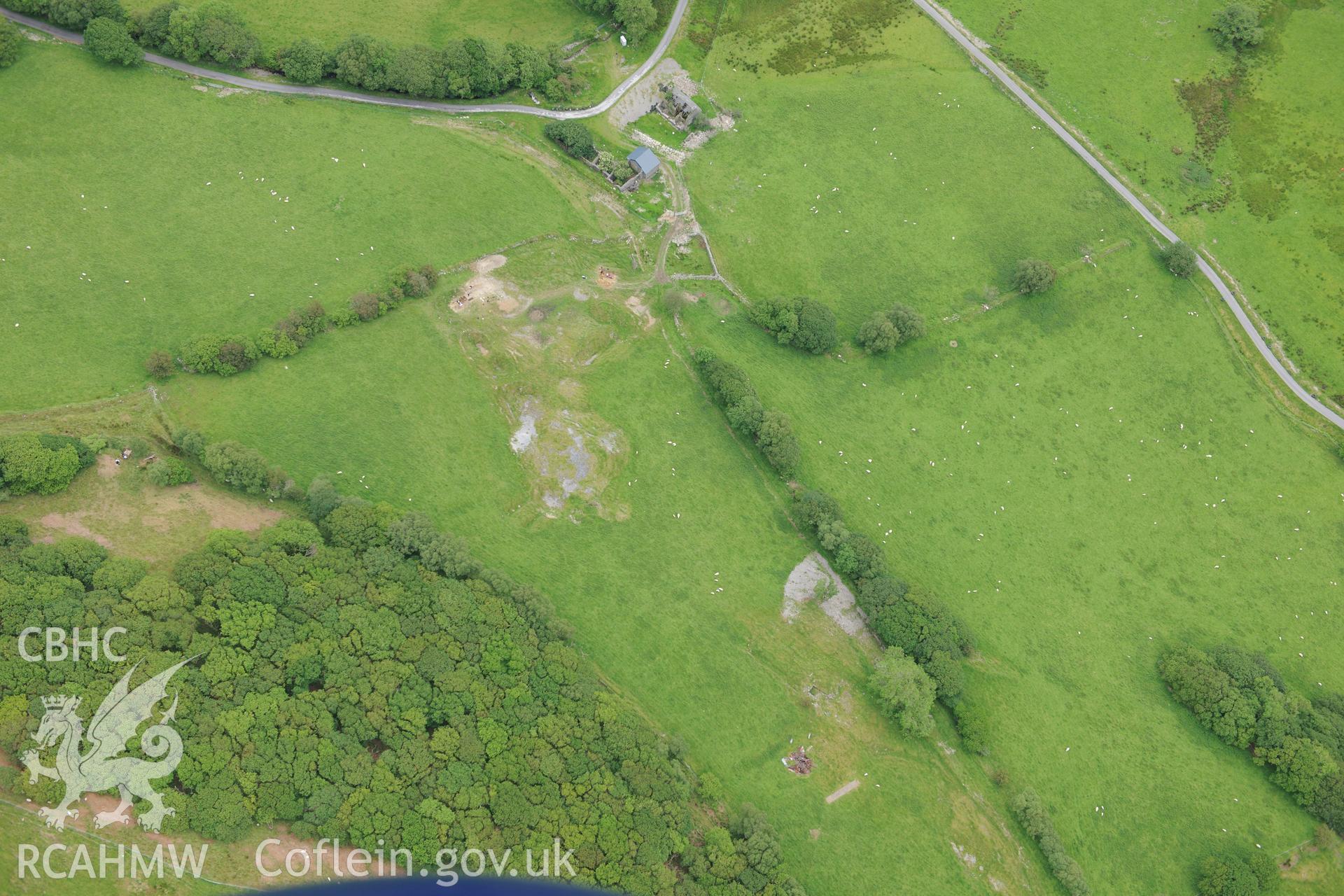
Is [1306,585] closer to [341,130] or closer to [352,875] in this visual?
[352,875]

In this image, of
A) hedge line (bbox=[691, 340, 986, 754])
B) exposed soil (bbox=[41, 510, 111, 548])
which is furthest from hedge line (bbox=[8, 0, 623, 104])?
exposed soil (bbox=[41, 510, 111, 548])

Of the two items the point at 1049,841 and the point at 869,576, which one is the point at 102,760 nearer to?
the point at 869,576

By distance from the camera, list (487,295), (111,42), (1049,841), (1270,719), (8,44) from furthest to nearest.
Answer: (111,42), (8,44), (487,295), (1270,719), (1049,841)

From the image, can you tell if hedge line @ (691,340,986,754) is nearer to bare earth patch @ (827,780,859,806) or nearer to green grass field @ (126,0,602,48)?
bare earth patch @ (827,780,859,806)

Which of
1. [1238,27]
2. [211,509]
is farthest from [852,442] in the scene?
[1238,27]

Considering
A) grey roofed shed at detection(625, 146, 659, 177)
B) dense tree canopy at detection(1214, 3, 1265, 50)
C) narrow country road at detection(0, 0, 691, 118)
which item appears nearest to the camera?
narrow country road at detection(0, 0, 691, 118)
